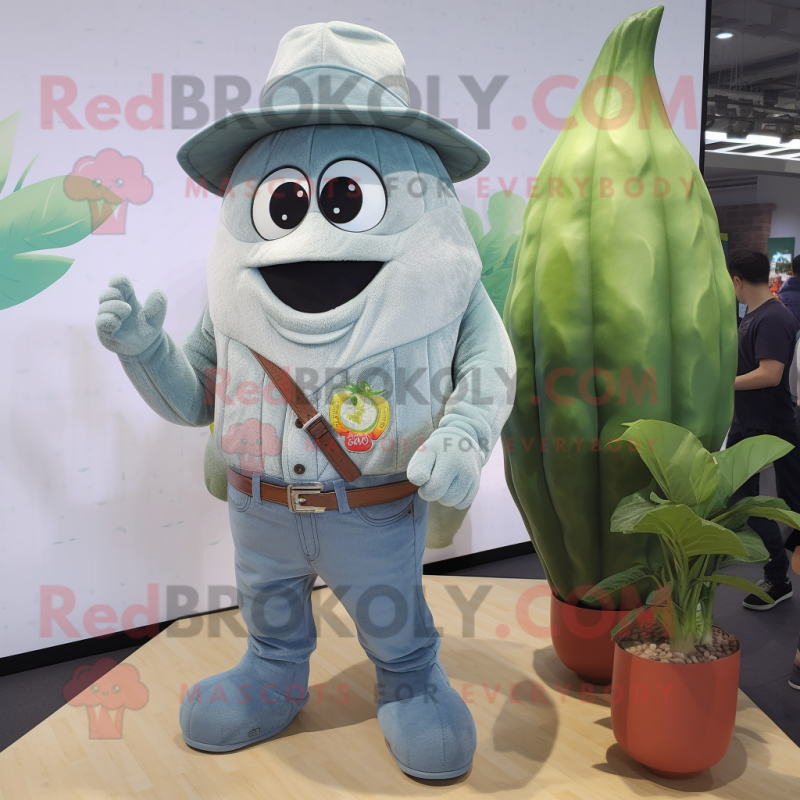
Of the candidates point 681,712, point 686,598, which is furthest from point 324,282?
point 681,712

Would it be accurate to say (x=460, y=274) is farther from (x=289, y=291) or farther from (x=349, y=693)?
(x=349, y=693)

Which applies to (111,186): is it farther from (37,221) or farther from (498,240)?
(498,240)

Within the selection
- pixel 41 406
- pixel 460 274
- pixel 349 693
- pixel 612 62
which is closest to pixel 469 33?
pixel 612 62

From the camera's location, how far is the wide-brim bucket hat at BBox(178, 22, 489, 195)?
1404mm

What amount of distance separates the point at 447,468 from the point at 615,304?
1.98ft

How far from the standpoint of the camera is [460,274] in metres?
1.48

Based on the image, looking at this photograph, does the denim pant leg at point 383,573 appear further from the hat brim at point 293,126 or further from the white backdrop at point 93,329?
the white backdrop at point 93,329

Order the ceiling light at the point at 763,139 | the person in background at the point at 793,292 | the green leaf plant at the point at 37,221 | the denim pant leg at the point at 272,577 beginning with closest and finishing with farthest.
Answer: the denim pant leg at the point at 272,577 → the green leaf plant at the point at 37,221 → the person in background at the point at 793,292 → the ceiling light at the point at 763,139

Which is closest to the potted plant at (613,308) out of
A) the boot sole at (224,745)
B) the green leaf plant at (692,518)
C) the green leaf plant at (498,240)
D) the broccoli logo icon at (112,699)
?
the green leaf plant at (692,518)

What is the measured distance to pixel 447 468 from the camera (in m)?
1.29

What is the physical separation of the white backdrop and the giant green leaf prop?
109 cm

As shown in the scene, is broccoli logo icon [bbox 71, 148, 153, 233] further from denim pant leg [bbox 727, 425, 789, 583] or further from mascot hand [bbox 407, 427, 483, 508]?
denim pant leg [bbox 727, 425, 789, 583]

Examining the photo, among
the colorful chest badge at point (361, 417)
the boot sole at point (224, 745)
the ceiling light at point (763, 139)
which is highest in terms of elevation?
the ceiling light at point (763, 139)

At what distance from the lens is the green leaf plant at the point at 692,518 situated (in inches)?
55.1
